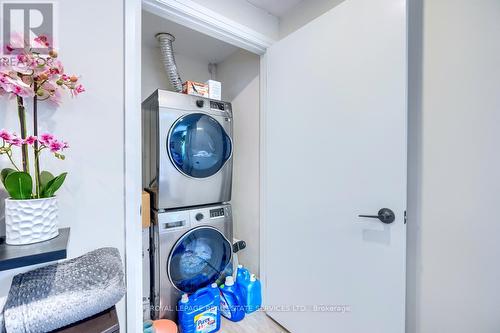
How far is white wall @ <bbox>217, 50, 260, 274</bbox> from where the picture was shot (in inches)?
76.0

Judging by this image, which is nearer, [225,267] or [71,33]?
[71,33]

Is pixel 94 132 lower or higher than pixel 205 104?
lower

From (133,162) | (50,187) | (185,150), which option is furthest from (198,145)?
(50,187)

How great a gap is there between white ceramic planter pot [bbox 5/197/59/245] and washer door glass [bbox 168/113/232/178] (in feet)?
2.86

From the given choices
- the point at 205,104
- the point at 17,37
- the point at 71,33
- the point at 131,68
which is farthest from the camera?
the point at 205,104

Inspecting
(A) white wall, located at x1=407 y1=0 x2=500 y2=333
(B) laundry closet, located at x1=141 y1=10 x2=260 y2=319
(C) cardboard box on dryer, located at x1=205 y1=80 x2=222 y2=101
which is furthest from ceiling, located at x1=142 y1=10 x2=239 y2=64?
(A) white wall, located at x1=407 y1=0 x2=500 y2=333

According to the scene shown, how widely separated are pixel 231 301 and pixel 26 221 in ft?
4.79

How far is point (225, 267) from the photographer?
71.9 inches

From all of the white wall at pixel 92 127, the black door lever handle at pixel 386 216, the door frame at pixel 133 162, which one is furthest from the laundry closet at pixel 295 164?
the white wall at pixel 92 127

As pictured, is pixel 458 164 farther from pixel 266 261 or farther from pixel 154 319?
pixel 154 319

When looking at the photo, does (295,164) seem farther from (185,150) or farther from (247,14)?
(247,14)

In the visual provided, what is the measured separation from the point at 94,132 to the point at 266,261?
4.75ft

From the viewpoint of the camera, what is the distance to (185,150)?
5.33ft

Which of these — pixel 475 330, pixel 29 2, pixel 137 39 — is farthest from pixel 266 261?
pixel 29 2
